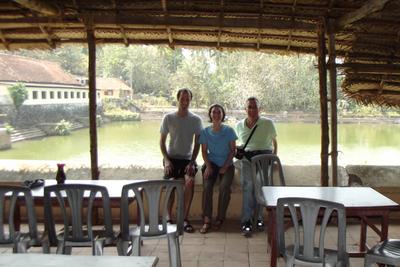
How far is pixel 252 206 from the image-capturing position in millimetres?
4352

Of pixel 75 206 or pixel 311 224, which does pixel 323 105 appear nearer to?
pixel 311 224

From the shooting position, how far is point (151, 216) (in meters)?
2.88

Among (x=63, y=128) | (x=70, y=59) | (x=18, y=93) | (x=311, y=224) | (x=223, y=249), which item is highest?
(x=70, y=59)

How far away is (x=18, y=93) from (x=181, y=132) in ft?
27.4

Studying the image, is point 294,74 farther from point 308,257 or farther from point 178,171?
point 308,257

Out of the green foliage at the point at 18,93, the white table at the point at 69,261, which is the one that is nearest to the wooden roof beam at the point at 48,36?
the white table at the point at 69,261

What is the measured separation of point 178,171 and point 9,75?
8.36m

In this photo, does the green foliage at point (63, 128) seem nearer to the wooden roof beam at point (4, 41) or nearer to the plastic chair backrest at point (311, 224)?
the wooden roof beam at point (4, 41)

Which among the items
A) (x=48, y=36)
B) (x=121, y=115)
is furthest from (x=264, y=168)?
(x=121, y=115)

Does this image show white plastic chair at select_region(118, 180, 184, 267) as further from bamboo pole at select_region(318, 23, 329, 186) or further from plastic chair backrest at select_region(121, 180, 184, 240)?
bamboo pole at select_region(318, 23, 329, 186)

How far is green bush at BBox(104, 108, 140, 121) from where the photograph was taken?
10117 millimetres

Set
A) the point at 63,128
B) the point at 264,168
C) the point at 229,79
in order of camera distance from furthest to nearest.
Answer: the point at 63,128
the point at 229,79
the point at 264,168

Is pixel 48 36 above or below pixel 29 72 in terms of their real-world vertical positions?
below

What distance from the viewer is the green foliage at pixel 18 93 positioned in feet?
35.9
